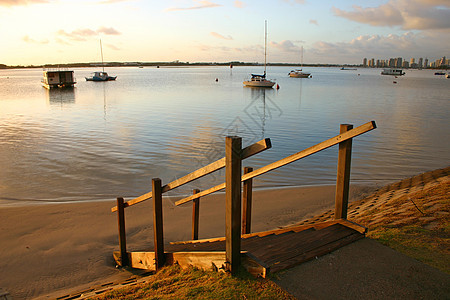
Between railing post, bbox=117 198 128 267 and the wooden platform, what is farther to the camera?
railing post, bbox=117 198 128 267

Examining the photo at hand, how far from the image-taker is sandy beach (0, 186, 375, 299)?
592 centimetres

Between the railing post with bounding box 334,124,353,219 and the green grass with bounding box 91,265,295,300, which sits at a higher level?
the railing post with bounding box 334,124,353,219

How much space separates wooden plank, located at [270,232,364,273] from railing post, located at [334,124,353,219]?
0.37 meters

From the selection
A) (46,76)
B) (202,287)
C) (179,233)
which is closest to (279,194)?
(179,233)

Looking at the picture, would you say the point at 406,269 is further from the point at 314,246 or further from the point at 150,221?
the point at 150,221

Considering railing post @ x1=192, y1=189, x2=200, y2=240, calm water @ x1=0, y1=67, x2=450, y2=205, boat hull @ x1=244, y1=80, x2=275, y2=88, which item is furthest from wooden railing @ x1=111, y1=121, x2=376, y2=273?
boat hull @ x1=244, y1=80, x2=275, y2=88

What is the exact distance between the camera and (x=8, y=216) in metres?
8.80

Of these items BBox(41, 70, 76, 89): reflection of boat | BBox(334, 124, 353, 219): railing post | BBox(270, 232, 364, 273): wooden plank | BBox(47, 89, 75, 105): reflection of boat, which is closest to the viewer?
BBox(270, 232, 364, 273): wooden plank

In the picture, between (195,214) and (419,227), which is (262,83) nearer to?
(195,214)

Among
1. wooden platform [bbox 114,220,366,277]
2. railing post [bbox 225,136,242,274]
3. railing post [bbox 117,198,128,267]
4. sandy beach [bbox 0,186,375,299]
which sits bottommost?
sandy beach [bbox 0,186,375,299]

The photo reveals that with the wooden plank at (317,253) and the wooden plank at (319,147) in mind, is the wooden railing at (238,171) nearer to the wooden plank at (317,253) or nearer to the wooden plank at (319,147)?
the wooden plank at (319,147)

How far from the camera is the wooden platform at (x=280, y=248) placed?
3.34 m

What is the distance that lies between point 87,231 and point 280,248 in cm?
576

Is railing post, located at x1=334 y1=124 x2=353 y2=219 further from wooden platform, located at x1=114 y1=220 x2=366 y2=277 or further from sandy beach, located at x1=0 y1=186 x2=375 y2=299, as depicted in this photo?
sandy beach, located at x1=0 y1=186 x2=375 y2=299
